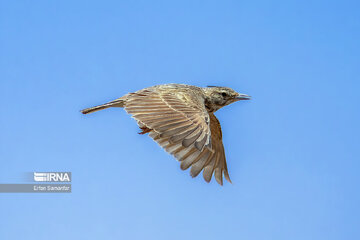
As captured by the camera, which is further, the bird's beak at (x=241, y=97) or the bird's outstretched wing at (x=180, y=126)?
the bird's beak at (x=241, y=97)

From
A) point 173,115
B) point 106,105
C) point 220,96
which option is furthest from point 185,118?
point 220,96

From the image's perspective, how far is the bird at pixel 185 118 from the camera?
7.21 metres

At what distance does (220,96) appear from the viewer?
9.94m

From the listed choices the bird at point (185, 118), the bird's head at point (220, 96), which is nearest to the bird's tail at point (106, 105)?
the bird at point (185, 118)

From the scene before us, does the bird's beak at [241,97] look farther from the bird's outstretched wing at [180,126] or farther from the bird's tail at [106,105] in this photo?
the bird's tail at [106,105]

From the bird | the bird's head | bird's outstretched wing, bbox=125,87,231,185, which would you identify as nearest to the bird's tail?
the bird

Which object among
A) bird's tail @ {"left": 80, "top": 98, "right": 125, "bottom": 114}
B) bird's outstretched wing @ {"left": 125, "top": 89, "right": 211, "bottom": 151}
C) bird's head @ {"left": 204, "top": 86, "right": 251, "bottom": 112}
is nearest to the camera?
bird's outstretched wing @ {"left": 125, "top": 89, "right": 211, "bottom": 151}

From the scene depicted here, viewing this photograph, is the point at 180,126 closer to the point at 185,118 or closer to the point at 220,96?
the point at 185,118

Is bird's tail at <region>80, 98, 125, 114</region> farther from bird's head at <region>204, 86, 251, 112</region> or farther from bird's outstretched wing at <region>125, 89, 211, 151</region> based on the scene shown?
bird's head at <region>204, 86, 251, 112</region>

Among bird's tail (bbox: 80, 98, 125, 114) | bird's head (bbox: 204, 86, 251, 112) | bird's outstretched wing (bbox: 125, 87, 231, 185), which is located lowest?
bird's outstretched wing (bbox: 125, 87, 231, 185)

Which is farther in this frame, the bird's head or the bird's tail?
the bird's head

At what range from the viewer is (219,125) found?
33.8 feet

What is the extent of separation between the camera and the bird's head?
9914 millimetres

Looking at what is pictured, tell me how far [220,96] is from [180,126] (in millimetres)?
2762
